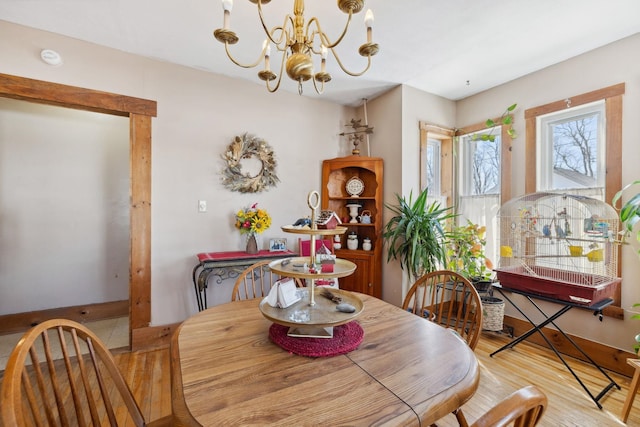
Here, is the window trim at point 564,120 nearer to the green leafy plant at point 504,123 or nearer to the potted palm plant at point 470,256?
the green leafy plant at point 504,123

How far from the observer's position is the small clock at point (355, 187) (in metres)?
3.49

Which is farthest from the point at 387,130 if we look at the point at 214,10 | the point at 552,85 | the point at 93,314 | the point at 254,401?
the point at 93,314

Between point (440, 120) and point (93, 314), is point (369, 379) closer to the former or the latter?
point (440, 120)

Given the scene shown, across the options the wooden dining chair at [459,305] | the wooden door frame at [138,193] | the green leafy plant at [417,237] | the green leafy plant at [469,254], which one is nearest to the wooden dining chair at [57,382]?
the wooden dining chair at [459,305]

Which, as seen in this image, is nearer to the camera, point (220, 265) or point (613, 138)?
point (613, 138)

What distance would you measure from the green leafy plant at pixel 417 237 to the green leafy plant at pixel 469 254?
207 millimetres

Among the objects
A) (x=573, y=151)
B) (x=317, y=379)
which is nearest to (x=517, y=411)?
(x=317, y=379)

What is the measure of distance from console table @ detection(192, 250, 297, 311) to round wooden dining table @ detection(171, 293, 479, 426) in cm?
122

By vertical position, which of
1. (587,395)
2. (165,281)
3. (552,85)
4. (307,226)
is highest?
(552,85)

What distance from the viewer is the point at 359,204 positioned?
140 inches

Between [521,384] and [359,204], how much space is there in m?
2.25

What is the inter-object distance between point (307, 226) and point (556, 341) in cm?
279

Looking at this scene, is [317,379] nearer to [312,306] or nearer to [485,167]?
[312,306]

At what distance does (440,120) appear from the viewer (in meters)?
3.38
